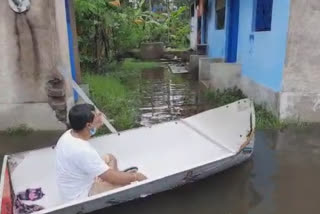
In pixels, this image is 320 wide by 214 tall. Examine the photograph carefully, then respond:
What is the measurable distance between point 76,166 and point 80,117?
418 mm

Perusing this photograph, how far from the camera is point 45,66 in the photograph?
17.5 feet

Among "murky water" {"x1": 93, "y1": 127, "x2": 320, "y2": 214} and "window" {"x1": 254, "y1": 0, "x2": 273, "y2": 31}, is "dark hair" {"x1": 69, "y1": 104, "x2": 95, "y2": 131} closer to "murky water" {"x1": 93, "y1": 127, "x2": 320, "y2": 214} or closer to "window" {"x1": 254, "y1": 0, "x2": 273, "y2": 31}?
"murky water" {"x1": 93, "y1": 127, "x2": 320, "y2": 214}

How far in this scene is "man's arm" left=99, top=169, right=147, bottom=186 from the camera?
269 cm

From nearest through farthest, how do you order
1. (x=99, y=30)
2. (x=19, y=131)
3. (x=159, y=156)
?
1. (x=159, y=156)
2. (x=19, y=131)
3. (x=99, y=30)

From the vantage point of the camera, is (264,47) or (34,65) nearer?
(34,65)

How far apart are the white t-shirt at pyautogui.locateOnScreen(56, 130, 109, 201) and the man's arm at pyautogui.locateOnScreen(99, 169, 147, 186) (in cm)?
5

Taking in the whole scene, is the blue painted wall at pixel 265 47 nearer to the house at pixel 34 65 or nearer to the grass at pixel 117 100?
the grass at pixel 117 100

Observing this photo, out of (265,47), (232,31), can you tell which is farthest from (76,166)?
(232,31)

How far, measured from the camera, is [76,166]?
104 inches

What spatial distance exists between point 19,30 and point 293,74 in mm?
4609

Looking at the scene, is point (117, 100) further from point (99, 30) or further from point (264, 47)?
point (99, 30)

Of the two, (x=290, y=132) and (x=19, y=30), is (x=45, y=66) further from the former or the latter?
(x=290, y=132)

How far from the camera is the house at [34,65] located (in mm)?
5148

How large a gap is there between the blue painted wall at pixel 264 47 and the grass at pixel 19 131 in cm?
441
